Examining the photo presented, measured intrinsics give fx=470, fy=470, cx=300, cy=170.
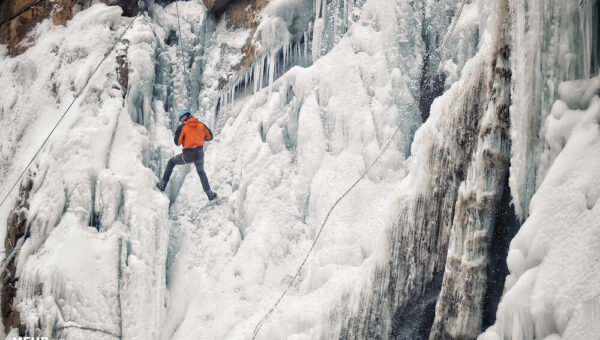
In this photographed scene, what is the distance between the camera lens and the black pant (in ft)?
19.4

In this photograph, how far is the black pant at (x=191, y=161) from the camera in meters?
5.91

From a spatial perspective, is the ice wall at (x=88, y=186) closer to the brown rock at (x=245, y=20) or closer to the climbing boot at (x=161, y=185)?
the climbing boot at (x=161, y=185)

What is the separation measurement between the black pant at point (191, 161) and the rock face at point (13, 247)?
1.74 metres

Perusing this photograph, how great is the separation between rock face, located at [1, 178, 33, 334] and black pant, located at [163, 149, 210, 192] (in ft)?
5.70

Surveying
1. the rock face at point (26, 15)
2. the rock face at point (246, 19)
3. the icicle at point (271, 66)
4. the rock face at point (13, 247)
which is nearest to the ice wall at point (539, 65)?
the icicle at point (271, 66)

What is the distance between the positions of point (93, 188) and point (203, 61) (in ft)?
8.84

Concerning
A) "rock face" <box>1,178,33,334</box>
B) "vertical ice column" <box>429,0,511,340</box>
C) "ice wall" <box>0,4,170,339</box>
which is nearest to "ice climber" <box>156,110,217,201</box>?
"ice wall" <box>0,4,170,339</box>

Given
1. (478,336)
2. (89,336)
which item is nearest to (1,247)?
(89,336)

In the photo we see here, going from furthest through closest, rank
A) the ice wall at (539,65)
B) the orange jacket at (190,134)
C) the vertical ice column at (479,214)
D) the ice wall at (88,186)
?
1. the orange jacket at (190,134)
2. the ice wall at (88,186)
3. the vertical ice column at (479,214)
4. the ice wall at (539,65)

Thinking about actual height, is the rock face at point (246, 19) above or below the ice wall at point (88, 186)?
above

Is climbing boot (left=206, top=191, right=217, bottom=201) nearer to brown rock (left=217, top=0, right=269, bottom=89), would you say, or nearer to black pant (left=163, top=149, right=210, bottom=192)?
black pant (left=163, top=149, right=210, bottom=192)

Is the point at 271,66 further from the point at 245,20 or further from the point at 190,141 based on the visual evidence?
the point at 190,141

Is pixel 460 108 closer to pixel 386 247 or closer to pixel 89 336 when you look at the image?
pixel 386 247

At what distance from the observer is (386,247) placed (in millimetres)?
4156
